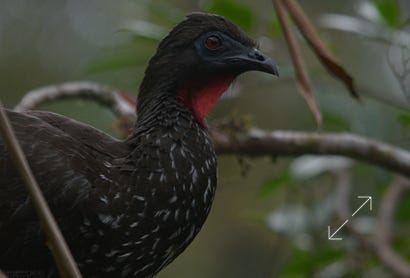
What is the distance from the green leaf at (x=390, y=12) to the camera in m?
4.57

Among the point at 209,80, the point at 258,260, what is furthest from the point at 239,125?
the point at 258,260

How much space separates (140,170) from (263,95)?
244 inches

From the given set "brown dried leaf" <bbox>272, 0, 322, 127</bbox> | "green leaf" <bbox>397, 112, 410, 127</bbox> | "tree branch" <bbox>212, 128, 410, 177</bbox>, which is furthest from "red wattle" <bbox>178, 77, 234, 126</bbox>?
"green leaf" <bbox>397, 112, 410, 127</bbox>

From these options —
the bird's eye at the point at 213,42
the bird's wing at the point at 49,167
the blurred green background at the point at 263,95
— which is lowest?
the blurred green background at the point at 263,95

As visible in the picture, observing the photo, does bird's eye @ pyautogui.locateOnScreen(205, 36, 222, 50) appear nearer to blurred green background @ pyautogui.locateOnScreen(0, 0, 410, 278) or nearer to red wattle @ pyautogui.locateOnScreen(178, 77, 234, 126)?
red wattle @ pyautogui.locateOnScreen(178, 77, 234, 126)

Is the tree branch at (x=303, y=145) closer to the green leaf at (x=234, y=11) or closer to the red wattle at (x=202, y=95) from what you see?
the green leaf at (x=234, y=11)

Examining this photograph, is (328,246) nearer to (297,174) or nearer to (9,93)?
(297,174)

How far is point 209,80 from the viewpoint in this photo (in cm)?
399

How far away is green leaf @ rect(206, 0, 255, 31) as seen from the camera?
479 cm

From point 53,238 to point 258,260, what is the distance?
6.83 metres

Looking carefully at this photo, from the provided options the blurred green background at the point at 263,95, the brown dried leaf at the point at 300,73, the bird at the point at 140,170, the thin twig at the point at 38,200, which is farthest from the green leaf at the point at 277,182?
the thin twig at the point at 38,200

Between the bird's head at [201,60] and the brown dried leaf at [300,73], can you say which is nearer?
the brown dried leaf at [300,73]

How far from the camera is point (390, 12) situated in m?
4.59

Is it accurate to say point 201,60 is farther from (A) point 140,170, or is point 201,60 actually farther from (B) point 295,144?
(B) point 295,144
